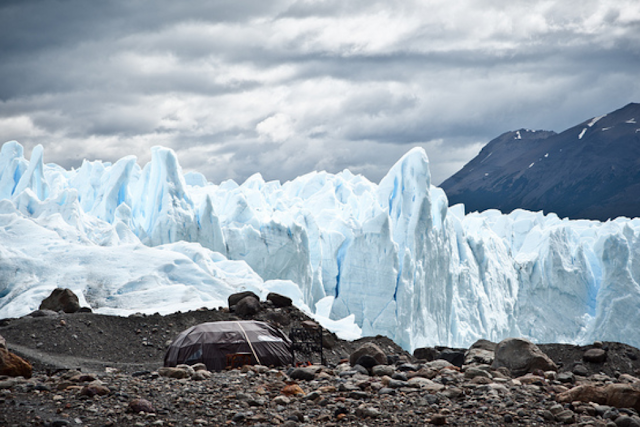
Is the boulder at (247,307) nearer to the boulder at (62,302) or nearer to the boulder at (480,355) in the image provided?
the boulder at (62,302)

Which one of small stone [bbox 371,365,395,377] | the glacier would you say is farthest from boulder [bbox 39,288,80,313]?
small stone [bbox 371,365,395,377]

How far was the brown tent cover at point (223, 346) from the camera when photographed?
11.0 metres

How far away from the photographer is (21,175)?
34812mm

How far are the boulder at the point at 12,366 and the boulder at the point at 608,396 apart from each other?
23.3ft

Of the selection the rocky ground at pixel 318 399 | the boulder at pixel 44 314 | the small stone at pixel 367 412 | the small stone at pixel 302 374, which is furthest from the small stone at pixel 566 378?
the boulder at pixel 44 314

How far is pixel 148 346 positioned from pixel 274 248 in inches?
633

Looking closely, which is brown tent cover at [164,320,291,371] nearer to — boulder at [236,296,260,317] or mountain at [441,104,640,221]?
boulder at [236,296,260,317]

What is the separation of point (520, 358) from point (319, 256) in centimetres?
2281

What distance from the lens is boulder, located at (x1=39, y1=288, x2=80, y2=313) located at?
15.6 metres

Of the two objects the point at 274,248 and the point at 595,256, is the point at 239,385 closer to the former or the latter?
the point at 274,248

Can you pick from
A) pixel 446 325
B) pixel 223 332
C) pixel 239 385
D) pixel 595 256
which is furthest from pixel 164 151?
pixel 595 256

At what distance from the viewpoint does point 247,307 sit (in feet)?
50.2

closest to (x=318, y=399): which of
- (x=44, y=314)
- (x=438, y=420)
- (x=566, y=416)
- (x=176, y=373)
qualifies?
(x=438, y=420)

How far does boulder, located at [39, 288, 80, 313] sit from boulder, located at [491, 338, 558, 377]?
10.5 metres
